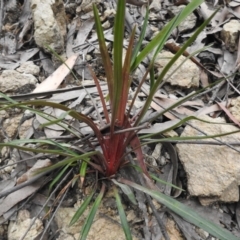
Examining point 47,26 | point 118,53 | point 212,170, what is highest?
point 118,53

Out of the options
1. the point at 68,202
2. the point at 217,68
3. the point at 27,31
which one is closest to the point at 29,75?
the point at 27,31

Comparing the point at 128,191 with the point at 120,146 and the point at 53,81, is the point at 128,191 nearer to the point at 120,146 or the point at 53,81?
the point at 120,146

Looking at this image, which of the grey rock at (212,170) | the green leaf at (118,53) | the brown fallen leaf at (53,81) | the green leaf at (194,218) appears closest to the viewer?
the green leaf at (118,53)

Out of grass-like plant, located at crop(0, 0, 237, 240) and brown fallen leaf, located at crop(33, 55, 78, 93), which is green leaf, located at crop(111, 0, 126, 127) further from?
brown fallen leaf, located at crop(33, 55, 78, 93)

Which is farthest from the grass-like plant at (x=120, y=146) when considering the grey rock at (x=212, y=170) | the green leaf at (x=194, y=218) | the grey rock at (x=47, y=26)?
the grey rock at (x=47, y=26)

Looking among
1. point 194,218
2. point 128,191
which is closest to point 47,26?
point 128,191

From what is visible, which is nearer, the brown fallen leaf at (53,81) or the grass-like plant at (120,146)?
the grass-like plant at (120,146)

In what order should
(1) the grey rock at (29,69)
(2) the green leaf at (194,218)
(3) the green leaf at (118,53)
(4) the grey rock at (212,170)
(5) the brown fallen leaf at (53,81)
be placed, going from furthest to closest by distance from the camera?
(1) the grey rock at (29,69) < (5) the brown fallen leaf at (53,81) < (4) the grey rock at (212,170) < (2) the green leaf at (194,218) < (3) the green leaf at (118,53)

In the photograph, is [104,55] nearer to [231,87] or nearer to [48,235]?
[48,235]

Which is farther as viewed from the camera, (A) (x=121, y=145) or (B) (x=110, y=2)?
(B) (x=110, y=2)

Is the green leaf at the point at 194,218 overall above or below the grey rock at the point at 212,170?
above

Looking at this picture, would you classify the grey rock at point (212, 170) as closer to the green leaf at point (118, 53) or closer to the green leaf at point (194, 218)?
the green leaf at point (194, 218)
